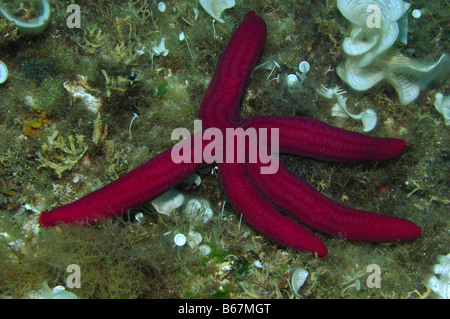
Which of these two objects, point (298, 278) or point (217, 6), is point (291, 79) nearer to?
point (217, 6)

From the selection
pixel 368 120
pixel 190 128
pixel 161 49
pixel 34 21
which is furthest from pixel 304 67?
pixel 34 21

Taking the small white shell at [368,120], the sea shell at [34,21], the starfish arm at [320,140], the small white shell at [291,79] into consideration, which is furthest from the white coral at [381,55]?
the sea shell at [34,21]

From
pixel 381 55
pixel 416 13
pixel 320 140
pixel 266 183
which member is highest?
pixel 416 13

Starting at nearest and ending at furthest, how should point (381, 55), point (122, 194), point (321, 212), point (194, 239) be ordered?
point (122, 194)
point (321, 212)
point (194, 239)
point (381, 55)

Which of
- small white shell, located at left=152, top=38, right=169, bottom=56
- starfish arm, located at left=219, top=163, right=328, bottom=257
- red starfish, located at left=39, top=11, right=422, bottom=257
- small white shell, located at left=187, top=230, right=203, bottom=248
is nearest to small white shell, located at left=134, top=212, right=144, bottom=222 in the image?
red starfish, located at left=39, top=11, right=422, bottom=257

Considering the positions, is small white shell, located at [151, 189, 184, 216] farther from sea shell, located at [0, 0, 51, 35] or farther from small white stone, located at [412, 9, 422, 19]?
small white stone, located at [412, 9, 422, 19]

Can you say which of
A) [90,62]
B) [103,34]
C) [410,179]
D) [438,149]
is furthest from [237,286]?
[103,34]

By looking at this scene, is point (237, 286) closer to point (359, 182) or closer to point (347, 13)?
point (359, 182)
